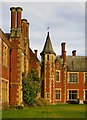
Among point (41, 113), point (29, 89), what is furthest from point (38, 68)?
point (41, 113)

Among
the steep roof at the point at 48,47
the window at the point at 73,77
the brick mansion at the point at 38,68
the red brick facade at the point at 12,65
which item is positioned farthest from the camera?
the window at the point at 73,77

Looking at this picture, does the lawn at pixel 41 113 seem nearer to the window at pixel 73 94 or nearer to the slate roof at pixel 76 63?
the window at pixel 73 94

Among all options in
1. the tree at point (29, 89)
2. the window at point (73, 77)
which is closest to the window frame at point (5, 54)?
the tree at point (29, 89)

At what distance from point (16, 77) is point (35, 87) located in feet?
13.9

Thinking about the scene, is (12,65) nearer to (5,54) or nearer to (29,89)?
(5,54)

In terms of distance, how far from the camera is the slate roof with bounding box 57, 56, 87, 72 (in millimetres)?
50312

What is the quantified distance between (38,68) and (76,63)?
12.4 meters

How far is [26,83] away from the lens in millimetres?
30500

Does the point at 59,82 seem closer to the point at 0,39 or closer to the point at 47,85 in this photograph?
the point at 47,85

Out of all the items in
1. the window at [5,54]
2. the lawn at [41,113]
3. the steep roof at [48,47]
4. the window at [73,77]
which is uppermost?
the steep roof at [48,47]

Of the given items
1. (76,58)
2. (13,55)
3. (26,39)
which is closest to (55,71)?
(76,58)

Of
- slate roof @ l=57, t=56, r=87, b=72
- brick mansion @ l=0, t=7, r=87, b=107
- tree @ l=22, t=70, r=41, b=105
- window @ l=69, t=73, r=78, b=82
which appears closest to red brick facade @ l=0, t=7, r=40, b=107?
brick mansion @ l=0, t=7, r=87, b=107

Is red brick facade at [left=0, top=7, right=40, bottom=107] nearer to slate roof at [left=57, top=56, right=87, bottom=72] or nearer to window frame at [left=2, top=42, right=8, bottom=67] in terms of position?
window frame at [left=2, top=42, right=8, bottom=67]

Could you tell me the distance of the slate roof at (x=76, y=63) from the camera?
50.3m
